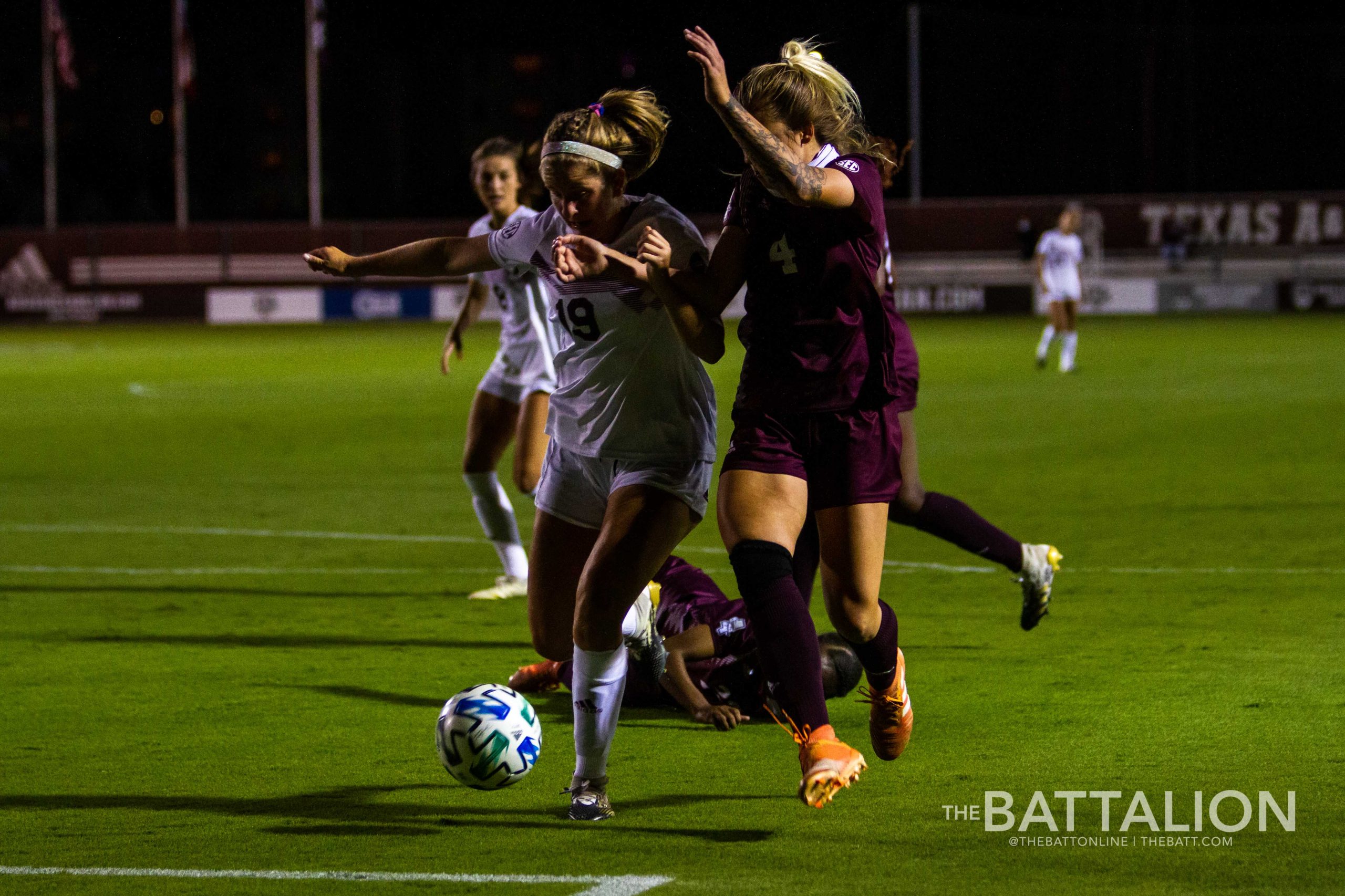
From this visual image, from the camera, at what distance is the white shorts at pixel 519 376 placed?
29.0 feet

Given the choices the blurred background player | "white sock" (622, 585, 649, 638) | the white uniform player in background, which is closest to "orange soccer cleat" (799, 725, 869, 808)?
"white sock" (622, 585, 649, 638)

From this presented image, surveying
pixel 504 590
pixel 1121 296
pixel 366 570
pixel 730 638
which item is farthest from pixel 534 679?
pixel 1121 296

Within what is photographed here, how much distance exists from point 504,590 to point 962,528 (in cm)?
259

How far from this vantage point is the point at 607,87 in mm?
72500

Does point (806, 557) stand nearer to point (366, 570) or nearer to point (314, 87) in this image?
point (366, 570)

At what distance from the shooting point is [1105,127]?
58781 mm

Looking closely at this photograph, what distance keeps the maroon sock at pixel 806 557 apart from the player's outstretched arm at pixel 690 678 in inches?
14.7

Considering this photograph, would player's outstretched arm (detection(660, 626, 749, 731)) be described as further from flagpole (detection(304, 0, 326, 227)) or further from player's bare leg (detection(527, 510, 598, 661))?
flagpole (detection(304, 0, 326, 227))

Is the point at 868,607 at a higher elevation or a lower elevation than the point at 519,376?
lower

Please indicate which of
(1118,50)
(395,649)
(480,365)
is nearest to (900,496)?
(395,649)

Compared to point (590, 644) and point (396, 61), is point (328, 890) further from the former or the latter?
point (396, 61)

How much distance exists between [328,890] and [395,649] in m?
3.33

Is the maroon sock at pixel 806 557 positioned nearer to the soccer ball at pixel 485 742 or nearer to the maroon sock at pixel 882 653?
the maroon sock at pixel 882 653

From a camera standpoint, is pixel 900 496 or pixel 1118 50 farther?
pixel 1118 50
